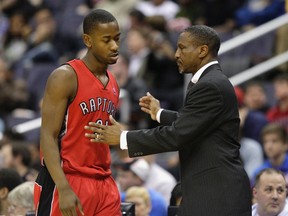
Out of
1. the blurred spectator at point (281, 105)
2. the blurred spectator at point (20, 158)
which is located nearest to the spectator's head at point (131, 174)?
the blurred spectator at point (20, 158)

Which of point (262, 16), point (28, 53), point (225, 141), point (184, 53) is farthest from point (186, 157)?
point (28, 53)

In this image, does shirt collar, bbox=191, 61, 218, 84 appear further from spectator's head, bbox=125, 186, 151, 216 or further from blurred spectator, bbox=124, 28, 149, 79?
blurred spectator, bbox=124, 28, 149, 79

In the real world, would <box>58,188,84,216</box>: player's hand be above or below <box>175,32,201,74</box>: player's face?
below

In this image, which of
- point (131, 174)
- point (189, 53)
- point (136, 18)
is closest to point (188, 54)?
point (189, 53)

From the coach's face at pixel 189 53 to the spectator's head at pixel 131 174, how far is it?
3486 millimetres

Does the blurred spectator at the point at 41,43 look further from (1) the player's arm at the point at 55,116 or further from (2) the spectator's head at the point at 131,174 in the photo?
(1) the player's arm at the point at 55,116

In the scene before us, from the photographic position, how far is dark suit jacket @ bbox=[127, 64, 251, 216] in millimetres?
5418

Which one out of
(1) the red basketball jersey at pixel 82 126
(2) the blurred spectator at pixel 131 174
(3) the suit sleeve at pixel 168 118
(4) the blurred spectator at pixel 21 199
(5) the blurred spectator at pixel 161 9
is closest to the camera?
(1) the red basketball jersey at pixel 82 126

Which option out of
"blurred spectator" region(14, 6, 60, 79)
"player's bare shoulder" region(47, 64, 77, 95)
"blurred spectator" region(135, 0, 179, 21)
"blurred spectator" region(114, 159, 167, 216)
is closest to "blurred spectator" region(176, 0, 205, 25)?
"blurred spectator" region(135, 0, 179, 21)

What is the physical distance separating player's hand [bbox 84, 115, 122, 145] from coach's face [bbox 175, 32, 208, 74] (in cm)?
54

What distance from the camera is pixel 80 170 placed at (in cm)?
567

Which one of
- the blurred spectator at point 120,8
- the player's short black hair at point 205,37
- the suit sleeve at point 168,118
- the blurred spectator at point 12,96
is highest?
the blurred spectator at point 120,8

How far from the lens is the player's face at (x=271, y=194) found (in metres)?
6.80

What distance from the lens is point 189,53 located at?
18.3 ft
